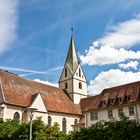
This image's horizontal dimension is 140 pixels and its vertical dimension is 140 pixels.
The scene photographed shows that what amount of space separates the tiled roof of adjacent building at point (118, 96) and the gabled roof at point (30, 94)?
5549 mm

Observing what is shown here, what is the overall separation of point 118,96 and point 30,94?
15.0 m

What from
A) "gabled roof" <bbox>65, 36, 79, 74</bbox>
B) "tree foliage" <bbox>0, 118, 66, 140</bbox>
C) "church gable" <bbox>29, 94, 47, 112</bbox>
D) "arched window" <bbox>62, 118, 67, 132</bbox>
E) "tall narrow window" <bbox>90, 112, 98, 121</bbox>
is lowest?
"tree foliage" <bbox>0, 118, 66, 140</bbox>

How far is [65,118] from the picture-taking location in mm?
49781

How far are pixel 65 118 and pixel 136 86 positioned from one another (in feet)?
48.3

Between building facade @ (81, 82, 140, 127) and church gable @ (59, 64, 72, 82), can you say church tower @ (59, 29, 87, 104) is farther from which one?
building facade @ (81, 82, 140, 127)

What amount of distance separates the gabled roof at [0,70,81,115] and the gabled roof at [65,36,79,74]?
8.24 m

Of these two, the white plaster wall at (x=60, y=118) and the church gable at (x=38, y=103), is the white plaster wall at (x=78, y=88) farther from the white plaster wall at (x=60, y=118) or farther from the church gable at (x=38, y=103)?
the church gable at (x=38, y=103)

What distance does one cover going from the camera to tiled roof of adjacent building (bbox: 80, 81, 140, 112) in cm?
4276

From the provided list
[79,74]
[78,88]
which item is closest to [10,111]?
[78,88]

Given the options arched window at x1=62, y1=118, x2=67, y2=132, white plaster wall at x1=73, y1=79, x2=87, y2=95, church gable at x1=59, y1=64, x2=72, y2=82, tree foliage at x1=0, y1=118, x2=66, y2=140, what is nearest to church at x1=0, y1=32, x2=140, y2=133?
arched window at x1=62, y1=118, x2=67, y2=132

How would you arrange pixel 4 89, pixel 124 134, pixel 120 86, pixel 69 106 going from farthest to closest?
1. pixel 69 106
2. pixel 120 86
3. pixel 4 89
4. pixel 124 134

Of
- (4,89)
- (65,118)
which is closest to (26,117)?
(4,89)

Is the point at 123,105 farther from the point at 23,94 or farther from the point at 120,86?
the point at 23,94

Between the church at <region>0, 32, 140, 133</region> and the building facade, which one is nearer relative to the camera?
the church at <region>0, 32, 140, 133</region>
